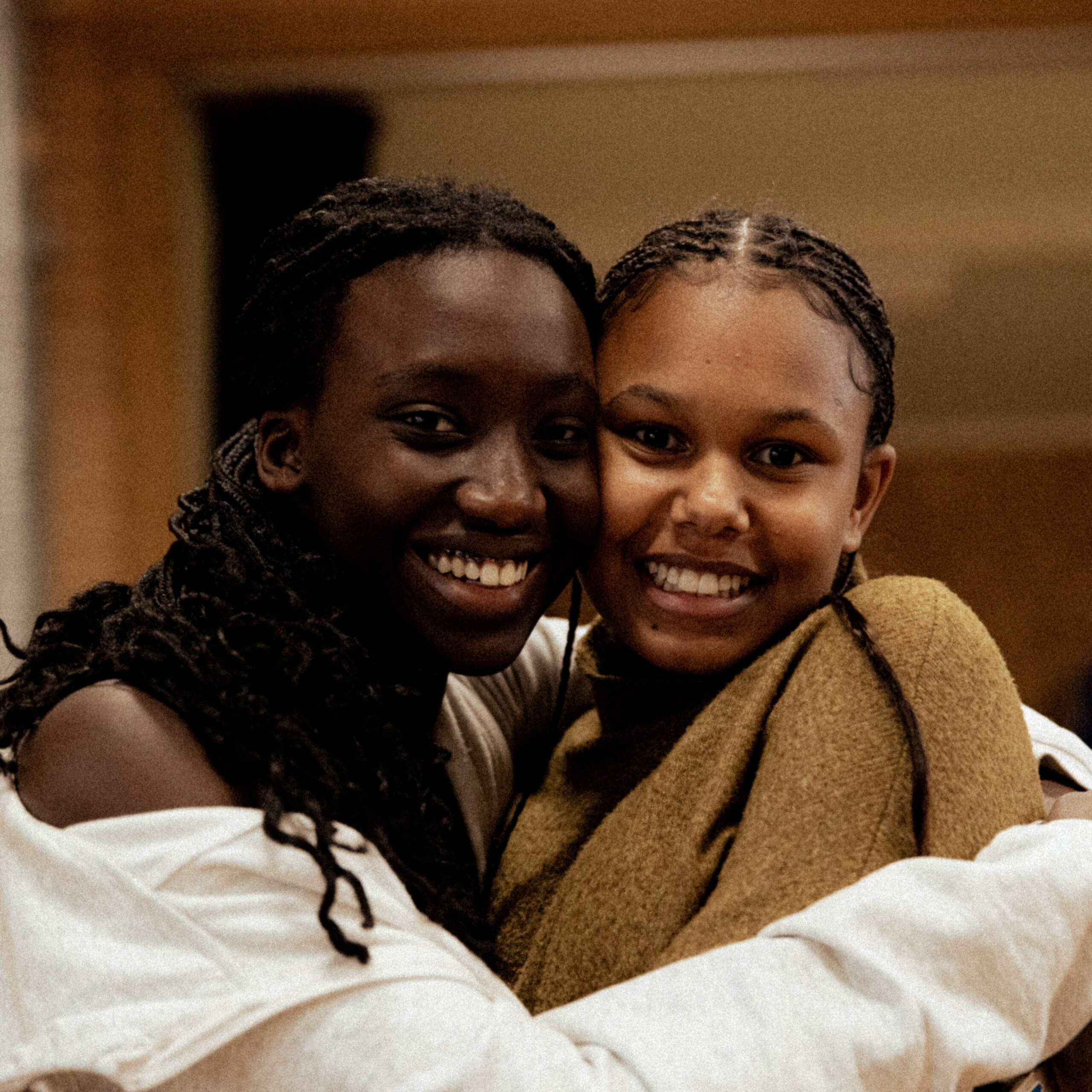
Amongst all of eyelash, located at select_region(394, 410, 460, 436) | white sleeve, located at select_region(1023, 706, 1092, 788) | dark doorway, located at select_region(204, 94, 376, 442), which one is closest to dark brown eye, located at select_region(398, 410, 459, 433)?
eyelash, located at select_region(394, 410, 460, 436)

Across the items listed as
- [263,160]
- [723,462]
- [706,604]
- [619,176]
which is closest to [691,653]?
[706,604]

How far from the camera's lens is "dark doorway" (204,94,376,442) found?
8.79 feet

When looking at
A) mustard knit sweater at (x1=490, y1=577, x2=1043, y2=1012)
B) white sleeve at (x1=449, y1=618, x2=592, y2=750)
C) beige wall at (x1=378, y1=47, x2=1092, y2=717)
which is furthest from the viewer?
beige wall at (x1=378, y1=47, x2=1092, y2=717)

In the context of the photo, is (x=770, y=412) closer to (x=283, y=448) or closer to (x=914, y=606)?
(x=914, y=606)

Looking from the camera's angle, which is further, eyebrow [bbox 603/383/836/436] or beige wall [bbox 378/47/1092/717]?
beige wall [bbox 378/47/1092/717]

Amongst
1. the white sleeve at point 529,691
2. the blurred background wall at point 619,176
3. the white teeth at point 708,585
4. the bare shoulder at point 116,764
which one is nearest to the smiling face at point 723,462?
the white teeth at point 708,585

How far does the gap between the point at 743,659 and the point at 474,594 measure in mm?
226

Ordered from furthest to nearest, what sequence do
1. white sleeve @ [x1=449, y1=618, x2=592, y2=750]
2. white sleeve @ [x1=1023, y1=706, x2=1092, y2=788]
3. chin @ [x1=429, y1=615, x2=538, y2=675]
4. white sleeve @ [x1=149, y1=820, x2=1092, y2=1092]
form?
white sleeve @ [x1=449, y1=618, x2=592, y2=750] → white sleeve @ [x1=1023, y1=706, x2=1092, y2=788] → chin @ [x1=429, y1=615, x2=538, y2=675] → white sleeve @ [x1=149, y1=820, x2=1092, y2=1092]

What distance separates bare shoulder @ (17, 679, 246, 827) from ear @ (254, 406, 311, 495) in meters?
0.22

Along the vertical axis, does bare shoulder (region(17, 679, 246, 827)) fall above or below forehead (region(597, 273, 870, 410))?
below

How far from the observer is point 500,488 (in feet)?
3.31

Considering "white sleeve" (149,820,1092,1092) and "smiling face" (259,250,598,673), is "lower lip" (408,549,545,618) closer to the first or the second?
"smiling face" (259,250,598,673)

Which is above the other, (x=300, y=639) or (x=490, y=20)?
(x=490, y=20)

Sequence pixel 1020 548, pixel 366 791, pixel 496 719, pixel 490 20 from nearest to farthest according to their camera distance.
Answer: pixel 366 791 < pixel 496 719 < pixel 490 20 < pixel 1020 548
